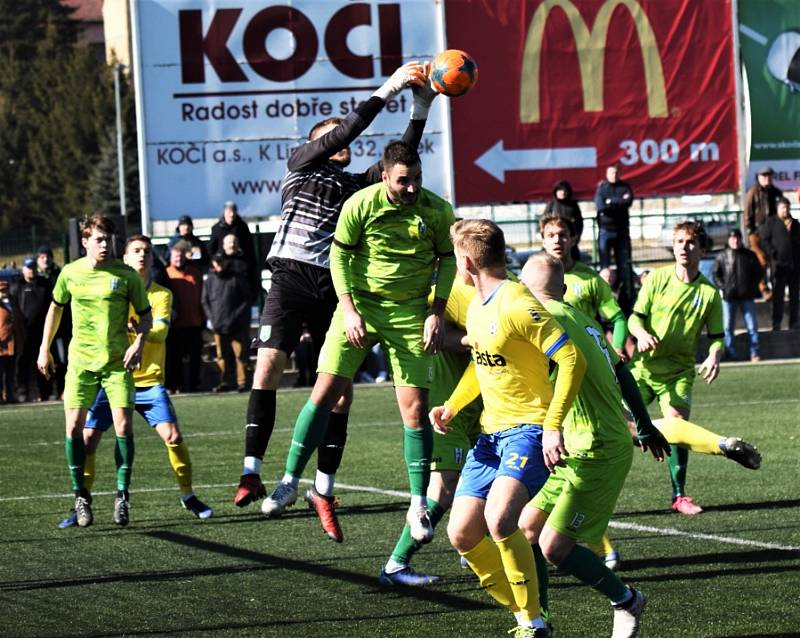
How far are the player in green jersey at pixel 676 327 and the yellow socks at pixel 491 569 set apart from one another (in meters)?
4.07

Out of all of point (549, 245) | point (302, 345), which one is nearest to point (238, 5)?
point (302, 345)

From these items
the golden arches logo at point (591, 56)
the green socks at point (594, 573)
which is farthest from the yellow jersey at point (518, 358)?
the golden arches logo at point (591, 56)

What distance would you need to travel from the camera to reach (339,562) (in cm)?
889

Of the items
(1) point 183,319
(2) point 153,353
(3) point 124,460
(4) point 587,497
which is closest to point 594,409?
(4) point 587,497

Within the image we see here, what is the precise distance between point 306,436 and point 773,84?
69.6ft

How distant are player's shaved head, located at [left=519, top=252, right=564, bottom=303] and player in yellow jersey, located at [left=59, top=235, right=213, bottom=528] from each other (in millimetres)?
4775

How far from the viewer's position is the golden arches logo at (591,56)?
88.6ft

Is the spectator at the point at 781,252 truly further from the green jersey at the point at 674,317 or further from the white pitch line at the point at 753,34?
the green jersey at the point at 674,317

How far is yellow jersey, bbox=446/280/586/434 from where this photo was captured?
6.30 m

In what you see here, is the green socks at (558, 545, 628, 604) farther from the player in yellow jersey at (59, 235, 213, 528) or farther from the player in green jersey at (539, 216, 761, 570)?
the player in yellow jersey at (59, 235, 213, 528)

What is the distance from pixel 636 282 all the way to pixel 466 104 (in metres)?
4.74

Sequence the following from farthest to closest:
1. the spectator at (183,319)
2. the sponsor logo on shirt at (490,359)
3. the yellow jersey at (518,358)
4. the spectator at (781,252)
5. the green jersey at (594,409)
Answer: the spectator at (781,252), the spectator at (183,319), the green jersey at (594,409), the sponsor logo on shirt at (490,359), the yellow jersey at (518,358)

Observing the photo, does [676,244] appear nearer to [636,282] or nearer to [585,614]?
[585,614]

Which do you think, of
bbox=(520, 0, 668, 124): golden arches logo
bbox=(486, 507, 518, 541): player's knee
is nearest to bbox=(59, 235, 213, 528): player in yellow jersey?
bbox=(486, 507, 518, 541): player's knee
